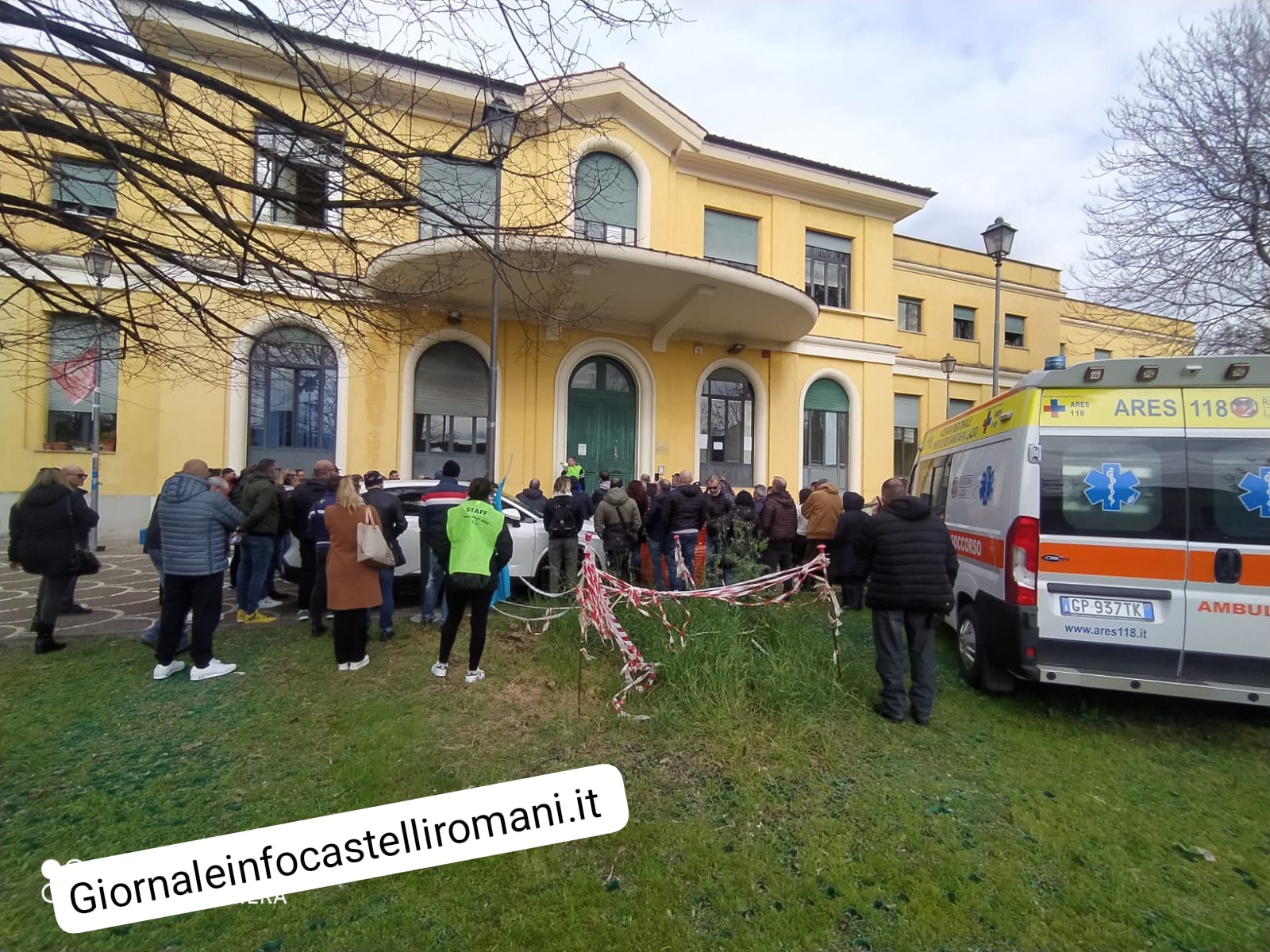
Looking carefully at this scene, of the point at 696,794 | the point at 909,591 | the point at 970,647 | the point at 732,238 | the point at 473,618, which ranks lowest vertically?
the point at 696,794

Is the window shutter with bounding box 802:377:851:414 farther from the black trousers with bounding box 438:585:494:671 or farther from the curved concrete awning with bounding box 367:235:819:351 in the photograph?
the black trousers with bounding box 438:585:494:671

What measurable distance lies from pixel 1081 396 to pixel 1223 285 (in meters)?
10.8

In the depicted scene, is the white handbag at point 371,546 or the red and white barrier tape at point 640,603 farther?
the white handbag at point 371,546

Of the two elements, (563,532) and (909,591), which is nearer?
(909,591)

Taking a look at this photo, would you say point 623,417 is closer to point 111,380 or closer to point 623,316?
point 623,316

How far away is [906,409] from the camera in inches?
782

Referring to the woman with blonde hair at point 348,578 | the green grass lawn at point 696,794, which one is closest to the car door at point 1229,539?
the green grass lawn at point 696,794

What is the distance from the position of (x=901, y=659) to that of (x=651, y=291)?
32.3 ft

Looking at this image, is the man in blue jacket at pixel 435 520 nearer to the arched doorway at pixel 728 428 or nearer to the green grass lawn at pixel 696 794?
the green grass lawn at pixel 696 794

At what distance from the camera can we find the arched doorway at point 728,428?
51.7ft

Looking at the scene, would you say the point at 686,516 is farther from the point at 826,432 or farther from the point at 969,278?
the point at 969,278


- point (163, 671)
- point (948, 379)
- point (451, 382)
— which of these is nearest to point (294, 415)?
point (451, 382)

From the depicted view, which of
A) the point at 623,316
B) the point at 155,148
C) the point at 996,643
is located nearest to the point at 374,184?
the point at 155,148

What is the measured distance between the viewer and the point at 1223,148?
35.6ft
